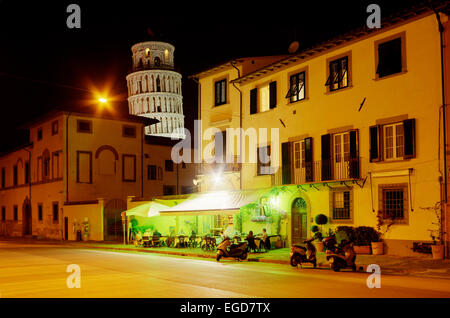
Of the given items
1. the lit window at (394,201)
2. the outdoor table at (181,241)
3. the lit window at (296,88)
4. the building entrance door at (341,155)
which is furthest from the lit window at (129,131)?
the lit window at (394,201)

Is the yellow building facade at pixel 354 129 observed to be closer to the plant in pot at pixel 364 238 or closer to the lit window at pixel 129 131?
the plant in pot at pixel 364 238

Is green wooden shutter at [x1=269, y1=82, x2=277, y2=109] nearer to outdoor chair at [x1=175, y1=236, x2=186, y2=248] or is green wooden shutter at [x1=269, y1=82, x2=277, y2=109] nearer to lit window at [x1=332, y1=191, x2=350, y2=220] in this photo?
lit window at [x1=332, y1=191, x2=350, y2=220]

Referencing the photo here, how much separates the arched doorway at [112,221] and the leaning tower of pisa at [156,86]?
40926mm

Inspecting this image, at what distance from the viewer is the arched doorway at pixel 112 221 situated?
1524 inches

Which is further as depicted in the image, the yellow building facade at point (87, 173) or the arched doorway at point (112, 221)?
the yellow building facade at point (87, 173)

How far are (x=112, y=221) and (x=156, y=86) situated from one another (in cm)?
4444

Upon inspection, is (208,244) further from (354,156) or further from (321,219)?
(354,156)

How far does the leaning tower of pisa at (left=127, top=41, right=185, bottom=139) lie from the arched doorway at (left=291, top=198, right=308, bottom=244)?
5616 cm

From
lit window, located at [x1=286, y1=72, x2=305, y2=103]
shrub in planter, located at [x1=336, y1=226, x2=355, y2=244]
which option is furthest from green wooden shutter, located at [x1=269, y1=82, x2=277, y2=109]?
shrub in planter, located at [x1=336, y1=226, x2=355, y2=244]

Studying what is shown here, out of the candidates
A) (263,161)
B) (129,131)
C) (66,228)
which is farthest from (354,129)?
(129,131)

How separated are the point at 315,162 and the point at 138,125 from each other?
88.1 feet
